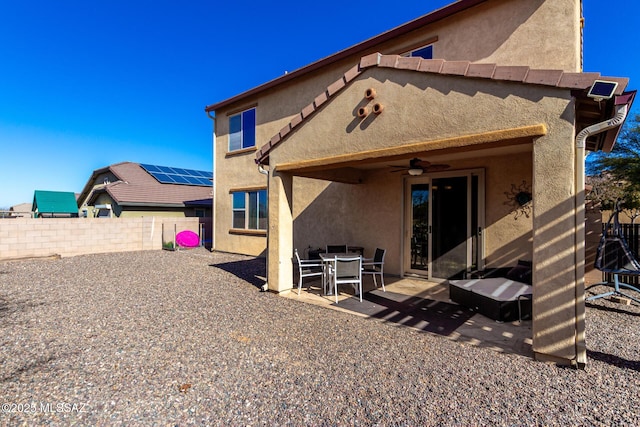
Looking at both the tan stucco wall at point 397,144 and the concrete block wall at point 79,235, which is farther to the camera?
the concrete block wall at point 79,235

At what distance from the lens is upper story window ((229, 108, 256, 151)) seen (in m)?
13.1

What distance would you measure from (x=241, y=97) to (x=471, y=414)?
13183 millimetres

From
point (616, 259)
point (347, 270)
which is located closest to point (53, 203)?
point (347, 270)

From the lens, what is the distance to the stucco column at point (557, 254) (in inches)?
144

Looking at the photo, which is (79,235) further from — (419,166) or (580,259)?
(580,259)

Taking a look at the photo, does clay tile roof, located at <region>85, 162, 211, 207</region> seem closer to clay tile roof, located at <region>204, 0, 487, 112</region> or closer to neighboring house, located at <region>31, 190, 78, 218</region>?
neighboring house, located at <region>31, 190, 78, 218</region>

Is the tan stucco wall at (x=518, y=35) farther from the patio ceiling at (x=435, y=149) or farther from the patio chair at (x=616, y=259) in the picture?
the patio chair at (x=616, y=259)

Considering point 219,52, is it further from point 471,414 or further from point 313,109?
point 471,414

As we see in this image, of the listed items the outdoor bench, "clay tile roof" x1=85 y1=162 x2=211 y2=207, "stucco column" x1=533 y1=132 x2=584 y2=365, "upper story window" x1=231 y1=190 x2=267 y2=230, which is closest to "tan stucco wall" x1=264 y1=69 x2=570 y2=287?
"stucco column" x1=533 y1=132 x2=584 y2=365

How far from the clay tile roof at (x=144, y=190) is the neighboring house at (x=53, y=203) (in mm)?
4022

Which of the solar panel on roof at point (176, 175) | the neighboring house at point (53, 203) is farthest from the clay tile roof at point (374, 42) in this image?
the neighboring house at point (53, 203)

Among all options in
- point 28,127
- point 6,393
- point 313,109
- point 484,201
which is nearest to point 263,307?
point 6,393

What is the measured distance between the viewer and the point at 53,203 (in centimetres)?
2380

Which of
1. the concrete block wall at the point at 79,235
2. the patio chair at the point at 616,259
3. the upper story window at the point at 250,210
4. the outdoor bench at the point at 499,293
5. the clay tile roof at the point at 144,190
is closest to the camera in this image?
the outdoor bench at the point at 499,293
